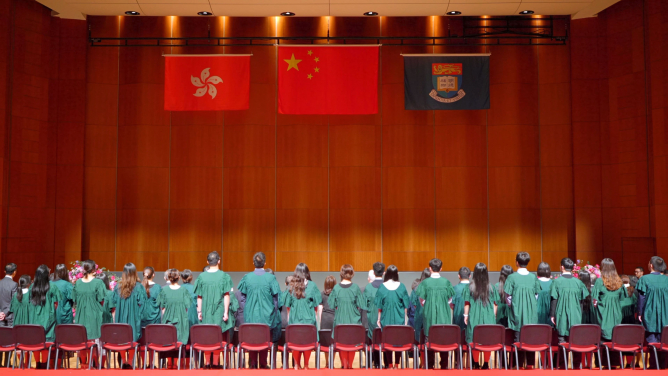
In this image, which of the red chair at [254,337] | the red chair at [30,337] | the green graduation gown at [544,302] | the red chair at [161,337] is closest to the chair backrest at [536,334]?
the green graduation gown at [544,302]

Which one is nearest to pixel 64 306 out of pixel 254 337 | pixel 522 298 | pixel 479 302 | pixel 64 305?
pixel 64 305

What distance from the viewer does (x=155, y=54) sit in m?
13.8

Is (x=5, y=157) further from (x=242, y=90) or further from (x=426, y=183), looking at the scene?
(x=426, y=183)

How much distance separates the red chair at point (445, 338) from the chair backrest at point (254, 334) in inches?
77.5

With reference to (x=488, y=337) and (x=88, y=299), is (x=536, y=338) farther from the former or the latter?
(x=88, y=299)

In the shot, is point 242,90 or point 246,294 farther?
point 242,90

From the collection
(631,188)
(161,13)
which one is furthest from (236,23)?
(631,188)

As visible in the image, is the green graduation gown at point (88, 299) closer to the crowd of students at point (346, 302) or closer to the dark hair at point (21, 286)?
the crowd of students at point (346, 302)

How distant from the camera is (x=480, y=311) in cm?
710

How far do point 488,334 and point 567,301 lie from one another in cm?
130

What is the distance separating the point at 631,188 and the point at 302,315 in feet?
30.4

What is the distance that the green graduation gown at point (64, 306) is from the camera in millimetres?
7281

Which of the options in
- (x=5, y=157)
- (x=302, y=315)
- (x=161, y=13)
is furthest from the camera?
A: (x=161, y=13)

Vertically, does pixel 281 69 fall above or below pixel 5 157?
above
